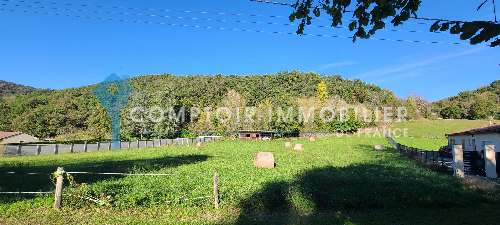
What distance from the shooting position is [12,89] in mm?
165125

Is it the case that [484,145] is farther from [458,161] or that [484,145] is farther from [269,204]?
[269,204]

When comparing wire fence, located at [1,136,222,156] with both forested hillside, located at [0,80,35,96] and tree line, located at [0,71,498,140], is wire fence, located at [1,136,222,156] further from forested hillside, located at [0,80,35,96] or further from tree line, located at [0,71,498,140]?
forested hillside, located at [0,80,35,96]

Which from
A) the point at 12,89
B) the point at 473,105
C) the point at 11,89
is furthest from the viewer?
the point at 12,89

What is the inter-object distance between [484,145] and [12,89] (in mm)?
176378

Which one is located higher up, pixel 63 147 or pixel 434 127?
pixel 434 127

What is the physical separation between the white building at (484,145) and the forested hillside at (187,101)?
180 ft

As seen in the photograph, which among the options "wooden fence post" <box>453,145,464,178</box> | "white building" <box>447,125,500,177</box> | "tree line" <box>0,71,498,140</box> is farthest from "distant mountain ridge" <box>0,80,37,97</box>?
"wooden fence post" <box>453,145,464,178</box>

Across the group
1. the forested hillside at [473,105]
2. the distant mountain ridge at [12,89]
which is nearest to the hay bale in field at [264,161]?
the forested hillside at [473,105]

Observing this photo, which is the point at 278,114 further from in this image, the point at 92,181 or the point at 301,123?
the point at 92,181

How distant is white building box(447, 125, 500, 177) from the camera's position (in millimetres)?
22609

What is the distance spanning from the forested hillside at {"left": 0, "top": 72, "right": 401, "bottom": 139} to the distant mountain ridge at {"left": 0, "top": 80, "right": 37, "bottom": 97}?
26.4 meters

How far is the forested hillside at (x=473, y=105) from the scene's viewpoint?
116m

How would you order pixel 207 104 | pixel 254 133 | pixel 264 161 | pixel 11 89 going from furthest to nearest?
pixel 11 89 → pixel 207 104 → pixel 254 133 → pixel 264 161

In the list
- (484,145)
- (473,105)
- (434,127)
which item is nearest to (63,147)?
(484,145)
